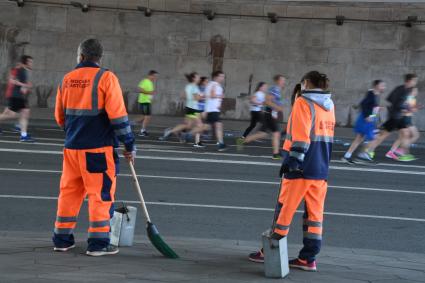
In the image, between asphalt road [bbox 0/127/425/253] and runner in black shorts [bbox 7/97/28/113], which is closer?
asphalt road [bbox 0/127/425/253]

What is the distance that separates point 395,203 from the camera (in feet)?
36.2

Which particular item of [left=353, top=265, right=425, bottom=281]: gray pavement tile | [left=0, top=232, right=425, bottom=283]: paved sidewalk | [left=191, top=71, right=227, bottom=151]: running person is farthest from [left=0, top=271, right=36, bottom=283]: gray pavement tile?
[left=191, top=71, right=227, bottom=151]: running person

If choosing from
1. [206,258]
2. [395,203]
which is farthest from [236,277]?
[395,203]

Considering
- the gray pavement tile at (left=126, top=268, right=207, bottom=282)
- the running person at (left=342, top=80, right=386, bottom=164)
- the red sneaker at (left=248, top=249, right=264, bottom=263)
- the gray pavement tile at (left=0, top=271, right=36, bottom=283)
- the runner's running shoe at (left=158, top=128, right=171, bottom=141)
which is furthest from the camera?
the runner's running shoe at (left=158, top=128, right=171, bottom=141)

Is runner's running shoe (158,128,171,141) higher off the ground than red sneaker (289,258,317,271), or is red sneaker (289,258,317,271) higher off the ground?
runner's running shoe (158,128,171,141)

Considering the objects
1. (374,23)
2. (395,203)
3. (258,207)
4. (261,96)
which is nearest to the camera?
(258,207)

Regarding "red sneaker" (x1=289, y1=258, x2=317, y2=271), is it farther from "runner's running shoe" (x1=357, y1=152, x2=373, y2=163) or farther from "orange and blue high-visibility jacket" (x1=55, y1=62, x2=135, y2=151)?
"runner's running shoe" (x1=357, y1=152, x2=373, y2=163)

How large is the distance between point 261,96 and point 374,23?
7953 millimetres

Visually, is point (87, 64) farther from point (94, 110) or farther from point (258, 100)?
point (258, 100)

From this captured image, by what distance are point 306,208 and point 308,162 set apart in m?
0.43

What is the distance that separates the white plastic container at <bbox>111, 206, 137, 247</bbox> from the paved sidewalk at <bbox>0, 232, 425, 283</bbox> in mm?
104

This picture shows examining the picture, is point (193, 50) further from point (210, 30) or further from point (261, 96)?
point (261, 96)

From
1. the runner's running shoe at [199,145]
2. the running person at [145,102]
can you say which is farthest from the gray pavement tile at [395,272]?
the running person at [145,102]

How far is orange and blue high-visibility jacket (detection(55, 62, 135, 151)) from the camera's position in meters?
6.64
